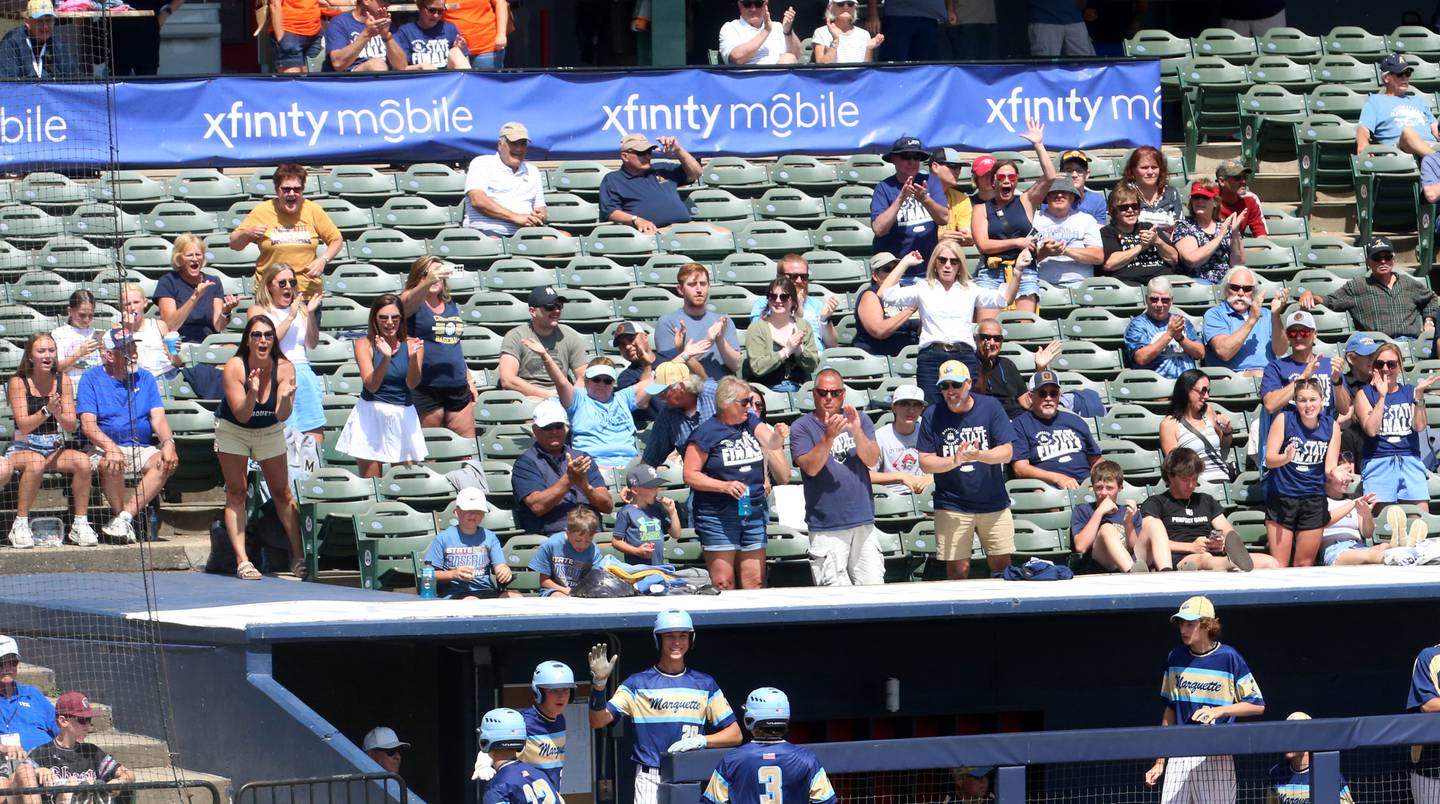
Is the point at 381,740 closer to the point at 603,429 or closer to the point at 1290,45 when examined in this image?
the point at 603,429

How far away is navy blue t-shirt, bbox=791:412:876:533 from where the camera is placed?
12.0 meters

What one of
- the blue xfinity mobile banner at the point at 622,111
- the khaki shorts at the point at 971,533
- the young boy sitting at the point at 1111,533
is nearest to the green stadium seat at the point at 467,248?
the blue xfinity mobile banner at the point at 622,111

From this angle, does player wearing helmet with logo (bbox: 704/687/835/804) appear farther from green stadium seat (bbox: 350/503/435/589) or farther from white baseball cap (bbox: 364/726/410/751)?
green stadium seat (bbox: 350/503/435/589)

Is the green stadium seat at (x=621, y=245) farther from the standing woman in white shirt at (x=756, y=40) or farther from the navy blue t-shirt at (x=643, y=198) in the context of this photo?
the standing woman in white shirt at (x=756, y=40)

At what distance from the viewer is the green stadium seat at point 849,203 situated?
1648cm

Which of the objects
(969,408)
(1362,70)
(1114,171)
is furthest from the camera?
(1362,70)

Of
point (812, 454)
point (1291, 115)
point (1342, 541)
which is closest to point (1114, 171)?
point (1291, 115)

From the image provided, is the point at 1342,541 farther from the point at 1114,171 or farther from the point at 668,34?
the point at 668,34

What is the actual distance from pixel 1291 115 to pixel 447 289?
7425 mm

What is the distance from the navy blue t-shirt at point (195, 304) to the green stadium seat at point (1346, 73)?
9.04m

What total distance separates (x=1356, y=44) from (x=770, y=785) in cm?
1157

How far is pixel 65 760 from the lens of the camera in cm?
928

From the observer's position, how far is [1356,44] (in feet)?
61.0

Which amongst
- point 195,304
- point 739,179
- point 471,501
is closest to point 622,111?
point 739,179
